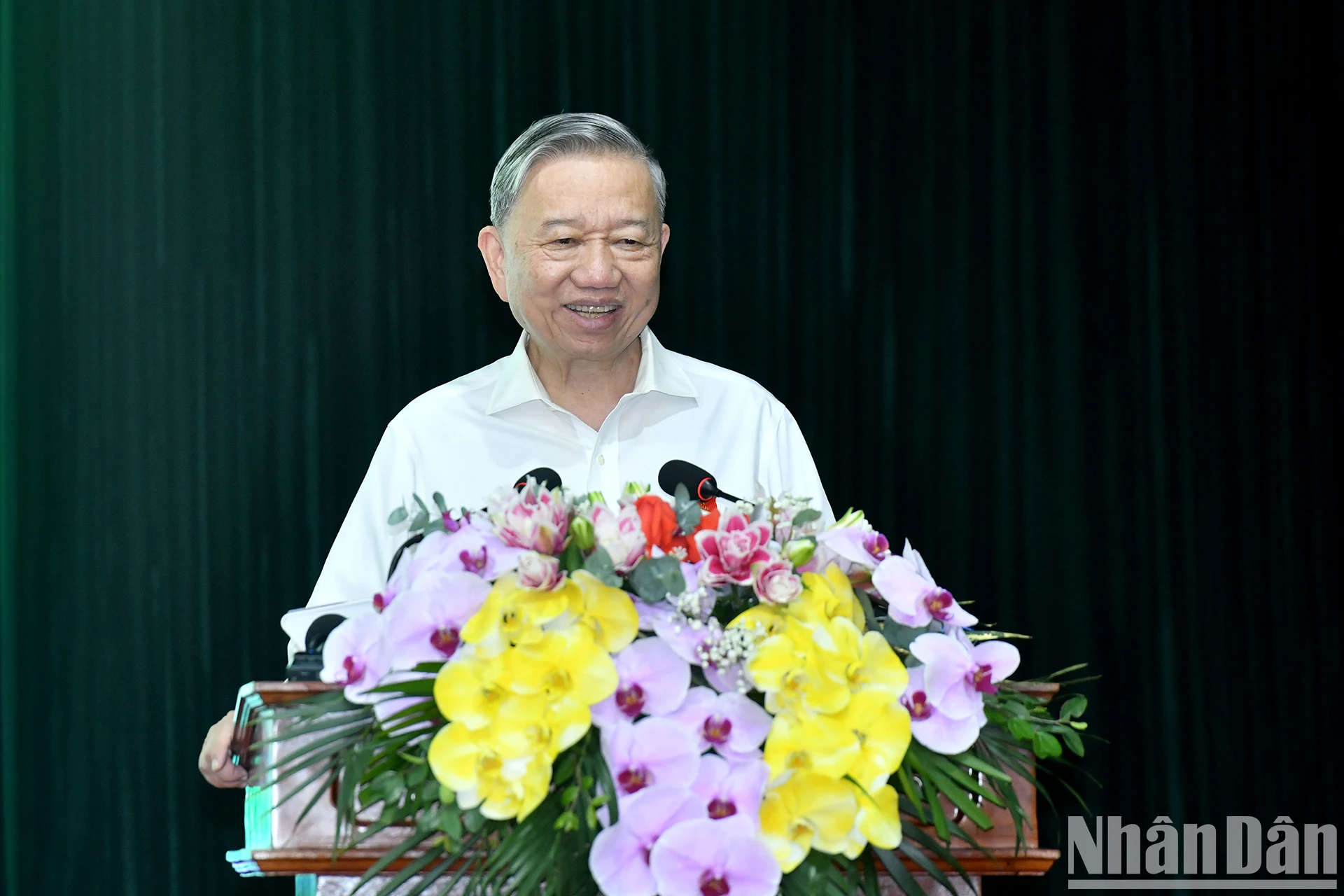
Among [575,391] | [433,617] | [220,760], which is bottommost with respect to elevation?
[220,760]

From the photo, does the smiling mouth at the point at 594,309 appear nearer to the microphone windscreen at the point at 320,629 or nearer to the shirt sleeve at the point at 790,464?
the shirt sleeve at the point at 790,464

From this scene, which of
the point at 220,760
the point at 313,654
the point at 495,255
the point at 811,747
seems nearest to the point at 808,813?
the point at 811,747

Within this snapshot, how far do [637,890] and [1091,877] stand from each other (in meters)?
2.25

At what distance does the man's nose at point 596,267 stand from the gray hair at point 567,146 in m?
0.12

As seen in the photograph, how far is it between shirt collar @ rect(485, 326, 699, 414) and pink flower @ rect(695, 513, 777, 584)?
1071 mm

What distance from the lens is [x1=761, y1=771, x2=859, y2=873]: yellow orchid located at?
102 centimetres

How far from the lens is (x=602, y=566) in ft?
3.43

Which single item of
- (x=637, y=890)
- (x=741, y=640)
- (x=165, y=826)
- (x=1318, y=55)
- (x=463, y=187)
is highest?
(x=1318, y=55)

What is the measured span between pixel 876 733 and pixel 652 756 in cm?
17

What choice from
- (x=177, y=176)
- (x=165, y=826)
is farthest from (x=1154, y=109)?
(x=165, y=826)

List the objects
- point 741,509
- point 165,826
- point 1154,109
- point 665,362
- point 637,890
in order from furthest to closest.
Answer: point 1154,109, point 165,826, point 665,362, point 741,509, point 637,890

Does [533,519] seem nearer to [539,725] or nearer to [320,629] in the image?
[539,725]

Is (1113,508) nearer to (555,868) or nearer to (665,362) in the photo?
(665,362)

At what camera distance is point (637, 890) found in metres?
0.99
